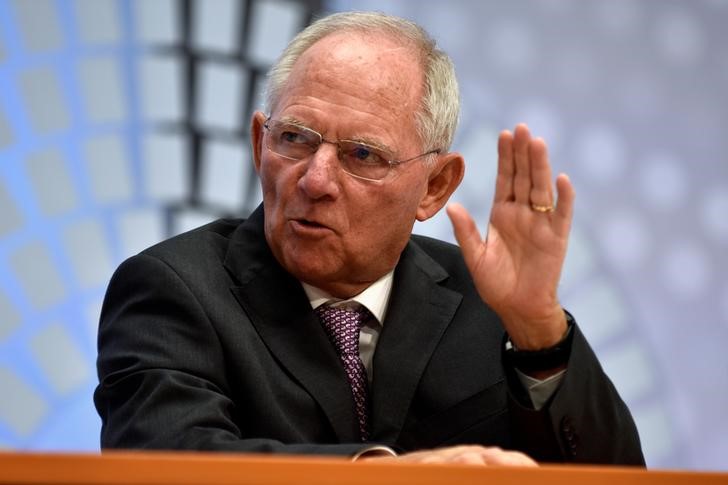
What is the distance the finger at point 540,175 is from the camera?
1796 millimetres

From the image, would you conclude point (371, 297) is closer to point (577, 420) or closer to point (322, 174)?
point (322, 174)

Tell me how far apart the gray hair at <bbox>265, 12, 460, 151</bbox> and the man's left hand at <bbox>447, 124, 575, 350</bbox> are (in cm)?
45

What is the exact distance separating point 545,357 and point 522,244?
19 cm

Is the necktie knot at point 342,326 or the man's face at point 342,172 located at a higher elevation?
the man's face at point 342,172

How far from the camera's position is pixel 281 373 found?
2.03m

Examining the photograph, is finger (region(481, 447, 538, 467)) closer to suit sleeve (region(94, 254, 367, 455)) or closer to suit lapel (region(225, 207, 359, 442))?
suit sleeve (region(94, 254, 367, 455))

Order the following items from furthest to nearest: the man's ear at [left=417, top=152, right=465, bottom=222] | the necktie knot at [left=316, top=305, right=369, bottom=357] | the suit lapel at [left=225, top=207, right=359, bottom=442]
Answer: the man's ear at [left=417, top=152, right=465, bottom=222] < the necktie knot at [left=316, top=305, right=369, bottom=357] < the suit lapel at [left=225, top=207, right=359, bottom=442]

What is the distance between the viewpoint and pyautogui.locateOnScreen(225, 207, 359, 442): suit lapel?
79.7 inches

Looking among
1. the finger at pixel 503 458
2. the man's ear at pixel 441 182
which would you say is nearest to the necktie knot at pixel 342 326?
the man's ear at pixel 441 182

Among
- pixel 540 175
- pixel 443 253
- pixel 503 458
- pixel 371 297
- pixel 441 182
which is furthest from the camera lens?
pixel 443 253

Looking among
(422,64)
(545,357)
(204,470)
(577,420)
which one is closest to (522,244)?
(545,357)

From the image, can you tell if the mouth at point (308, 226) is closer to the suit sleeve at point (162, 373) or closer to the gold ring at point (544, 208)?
the suit sleeve at point (162, 373)

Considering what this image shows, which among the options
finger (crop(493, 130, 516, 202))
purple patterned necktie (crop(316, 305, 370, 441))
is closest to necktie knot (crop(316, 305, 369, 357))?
purple patterned necktie (crop(316, 305, 370, 441))

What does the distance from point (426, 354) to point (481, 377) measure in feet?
0.38
